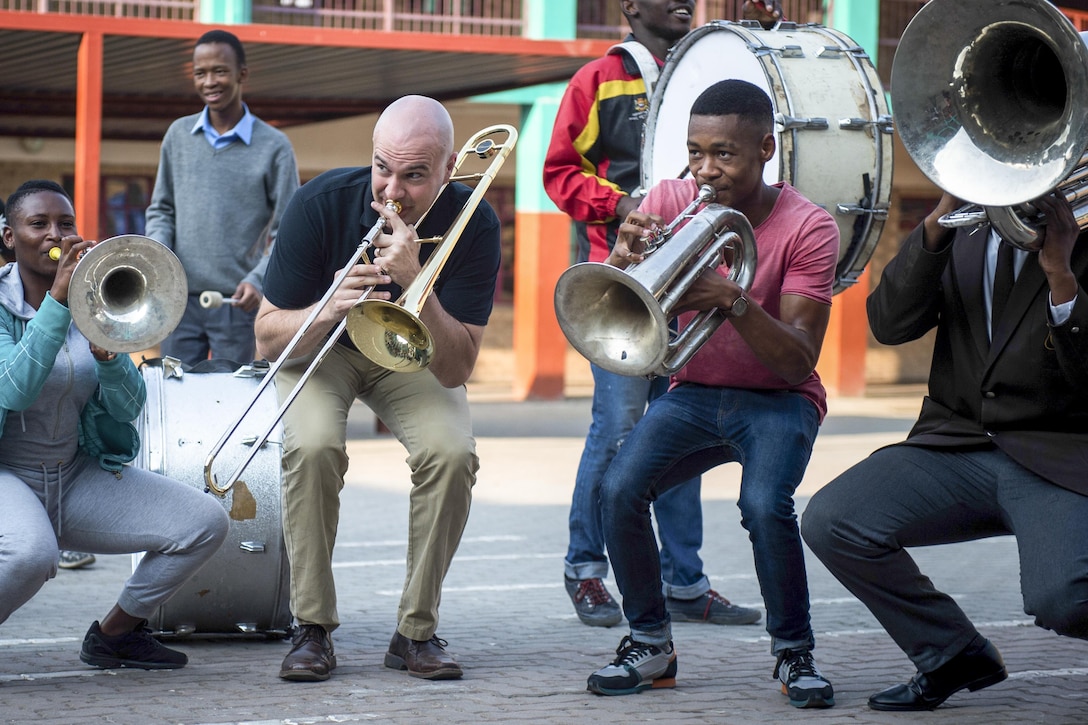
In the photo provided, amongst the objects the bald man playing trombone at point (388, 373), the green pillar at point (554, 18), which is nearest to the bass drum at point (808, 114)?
the bald man playing trombone at point (388, 373)

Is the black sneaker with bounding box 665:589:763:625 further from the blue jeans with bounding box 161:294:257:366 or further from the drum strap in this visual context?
the blue jeans with bounding box 161:294:257:366

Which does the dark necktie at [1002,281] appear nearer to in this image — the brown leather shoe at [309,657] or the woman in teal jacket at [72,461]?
the brown leather shoe at [309,657]

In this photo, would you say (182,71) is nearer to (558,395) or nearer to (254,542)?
(558,395)

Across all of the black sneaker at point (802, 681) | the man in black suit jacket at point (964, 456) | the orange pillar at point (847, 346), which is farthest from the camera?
the orange pillar at point (847, 346)

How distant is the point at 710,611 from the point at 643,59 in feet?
7.26

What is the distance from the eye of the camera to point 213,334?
21.7ft

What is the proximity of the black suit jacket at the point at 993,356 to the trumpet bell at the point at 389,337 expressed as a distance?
136 centimetres

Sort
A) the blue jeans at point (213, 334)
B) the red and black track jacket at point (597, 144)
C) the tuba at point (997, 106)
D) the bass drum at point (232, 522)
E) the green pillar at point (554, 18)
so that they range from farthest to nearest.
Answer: the green pillar at point (554, 18), the blue jeans at point (213, 334), the red and black track jacket at point (597, 144), the bass drum at point (232, 522), the tuba at point (997, 106)

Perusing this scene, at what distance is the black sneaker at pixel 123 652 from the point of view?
4629mm

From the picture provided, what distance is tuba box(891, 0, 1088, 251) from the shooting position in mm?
3656

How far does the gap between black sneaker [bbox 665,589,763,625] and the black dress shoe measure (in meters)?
1.30

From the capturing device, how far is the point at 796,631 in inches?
173

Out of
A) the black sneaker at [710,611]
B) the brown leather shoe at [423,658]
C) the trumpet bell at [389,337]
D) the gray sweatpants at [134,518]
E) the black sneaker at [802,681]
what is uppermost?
the trumpet bell at [389,337]

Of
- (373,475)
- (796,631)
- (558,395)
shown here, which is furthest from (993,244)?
(558,395)
